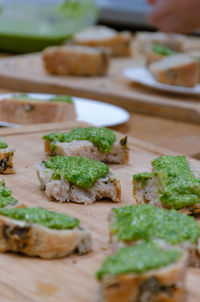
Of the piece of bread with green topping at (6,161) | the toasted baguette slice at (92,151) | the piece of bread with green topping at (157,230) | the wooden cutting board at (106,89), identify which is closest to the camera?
the piece of bread with green topping at (157,230)

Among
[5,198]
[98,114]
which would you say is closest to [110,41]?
[98,114]

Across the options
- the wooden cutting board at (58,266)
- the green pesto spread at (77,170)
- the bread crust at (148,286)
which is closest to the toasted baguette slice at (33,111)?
the wooden cutting board at (58,266)

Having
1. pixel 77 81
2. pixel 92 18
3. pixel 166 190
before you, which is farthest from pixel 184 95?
pixel 92 18

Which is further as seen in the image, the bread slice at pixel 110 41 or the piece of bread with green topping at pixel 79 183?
the bread slice at pixel 110 41

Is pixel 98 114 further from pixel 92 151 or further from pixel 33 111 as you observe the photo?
pixel 92 151

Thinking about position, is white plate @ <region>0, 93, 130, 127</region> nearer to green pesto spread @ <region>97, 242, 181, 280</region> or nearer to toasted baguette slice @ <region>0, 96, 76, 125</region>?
toasted baguette slice @ <region>0, 96, 76, 125</region>

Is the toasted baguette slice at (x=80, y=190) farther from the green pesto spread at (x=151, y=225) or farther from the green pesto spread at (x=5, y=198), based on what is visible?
the green pesto spread at (x=151, y=225)
